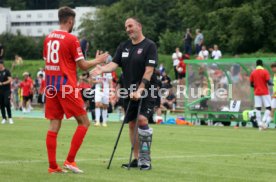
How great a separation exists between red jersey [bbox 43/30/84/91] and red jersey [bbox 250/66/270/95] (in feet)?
47.6

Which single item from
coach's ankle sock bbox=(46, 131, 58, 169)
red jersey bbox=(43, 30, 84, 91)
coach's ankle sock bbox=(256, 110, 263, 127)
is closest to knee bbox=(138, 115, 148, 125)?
Answer: red jersey bbox=(43, 30, 84, 91)

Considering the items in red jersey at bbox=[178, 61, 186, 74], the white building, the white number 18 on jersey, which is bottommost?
the white number 18 on jersey

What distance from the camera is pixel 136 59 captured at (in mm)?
11719

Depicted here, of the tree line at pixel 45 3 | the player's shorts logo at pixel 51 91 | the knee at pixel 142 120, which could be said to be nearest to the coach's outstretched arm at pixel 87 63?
the player's shorts logo at pixel 51 91

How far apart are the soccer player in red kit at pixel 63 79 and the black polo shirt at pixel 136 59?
102 cm

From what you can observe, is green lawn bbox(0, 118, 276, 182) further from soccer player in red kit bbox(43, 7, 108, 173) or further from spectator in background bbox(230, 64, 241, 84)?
spectator in background bbox(230, 64, 241, 84)

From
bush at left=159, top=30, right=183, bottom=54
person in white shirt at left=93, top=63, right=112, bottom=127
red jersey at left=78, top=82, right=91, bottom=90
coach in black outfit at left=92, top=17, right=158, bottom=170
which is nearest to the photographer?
coach in black outfit at left=92, top=17, right=158, bottom=170

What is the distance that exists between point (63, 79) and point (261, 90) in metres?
14.8

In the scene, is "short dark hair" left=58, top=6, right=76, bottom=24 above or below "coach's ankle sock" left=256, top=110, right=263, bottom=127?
above

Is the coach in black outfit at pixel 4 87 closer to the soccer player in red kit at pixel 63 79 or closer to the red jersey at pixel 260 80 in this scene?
the red jersey at pixel 260 80

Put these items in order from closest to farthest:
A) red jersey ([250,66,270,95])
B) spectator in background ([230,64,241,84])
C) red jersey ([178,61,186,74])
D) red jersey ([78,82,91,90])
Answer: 1. red jersey ([250,66,270,95])
2. red jersey ([78,82,91,90])
3. spectator in background ([230,64,241,84])
4. red jersey ([178,61,186,74])

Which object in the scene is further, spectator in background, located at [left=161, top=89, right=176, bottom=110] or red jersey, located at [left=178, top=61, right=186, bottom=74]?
red jersey, located at [left=178, top=61, right=186, bottom=74]

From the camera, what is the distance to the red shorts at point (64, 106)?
10.8 metres

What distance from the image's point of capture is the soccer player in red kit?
10805 mm
